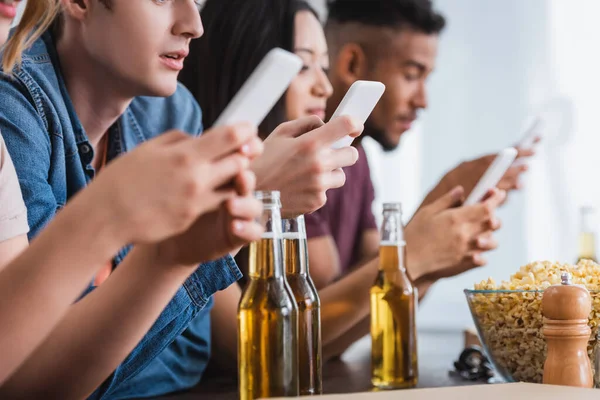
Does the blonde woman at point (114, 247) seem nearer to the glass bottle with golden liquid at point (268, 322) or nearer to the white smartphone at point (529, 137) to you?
the glass bottle with golden liquid at point (268, 322)

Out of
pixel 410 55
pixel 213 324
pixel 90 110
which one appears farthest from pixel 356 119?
pixel 410 55

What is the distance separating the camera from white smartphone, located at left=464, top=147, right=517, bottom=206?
1211 mm

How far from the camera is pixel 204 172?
586mm

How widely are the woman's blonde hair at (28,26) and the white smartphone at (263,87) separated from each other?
1.64 feet

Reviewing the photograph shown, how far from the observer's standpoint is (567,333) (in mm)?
810

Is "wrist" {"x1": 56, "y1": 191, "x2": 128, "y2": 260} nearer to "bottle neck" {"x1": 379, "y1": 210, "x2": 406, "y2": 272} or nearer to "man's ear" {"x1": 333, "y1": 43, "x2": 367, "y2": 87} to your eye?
"bottle neck" {"x1": 379, "y1": 210, "x2": 406, "y2": 272}

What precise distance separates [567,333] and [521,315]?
13 centimetres

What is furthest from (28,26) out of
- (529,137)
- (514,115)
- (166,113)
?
(514,115)

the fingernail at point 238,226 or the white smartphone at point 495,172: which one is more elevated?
the white smartphone at point 495,172

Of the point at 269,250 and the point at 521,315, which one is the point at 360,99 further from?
the point at 521,315

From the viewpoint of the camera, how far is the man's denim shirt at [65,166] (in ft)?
3.04

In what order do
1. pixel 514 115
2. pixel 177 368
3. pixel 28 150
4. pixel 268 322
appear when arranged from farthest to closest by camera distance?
pixel 514 115, pixel 177 368, pixel 28 150, pixel 268 322

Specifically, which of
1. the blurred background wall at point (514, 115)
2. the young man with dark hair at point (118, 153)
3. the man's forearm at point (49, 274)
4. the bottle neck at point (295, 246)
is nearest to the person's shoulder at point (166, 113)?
the young man with dark hair at point (118, 153)

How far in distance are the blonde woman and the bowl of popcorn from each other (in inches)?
16.4
